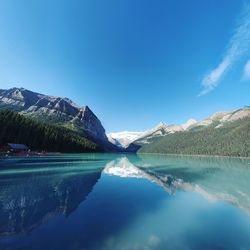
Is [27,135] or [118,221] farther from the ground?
[27,135]

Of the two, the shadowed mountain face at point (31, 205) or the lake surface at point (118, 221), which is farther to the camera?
the shadowed mountain face at point (31, 205)

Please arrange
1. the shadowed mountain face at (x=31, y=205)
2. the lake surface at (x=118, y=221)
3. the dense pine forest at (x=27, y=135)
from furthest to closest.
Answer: the dense pine forest at (x=27, y=135) → the shadowed mountain face at (x=31, y=205) → the lake surface at (x=118, y=221)

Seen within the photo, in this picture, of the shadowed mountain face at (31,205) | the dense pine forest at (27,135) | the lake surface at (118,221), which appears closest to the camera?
the lake surface at (118,221)

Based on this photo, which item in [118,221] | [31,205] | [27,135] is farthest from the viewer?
[27,135]

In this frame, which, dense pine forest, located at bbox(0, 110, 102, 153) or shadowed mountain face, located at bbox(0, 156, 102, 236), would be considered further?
dense pine forest, located at bbox(0, 110, 102, 153)

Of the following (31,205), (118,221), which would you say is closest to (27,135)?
(31,205)

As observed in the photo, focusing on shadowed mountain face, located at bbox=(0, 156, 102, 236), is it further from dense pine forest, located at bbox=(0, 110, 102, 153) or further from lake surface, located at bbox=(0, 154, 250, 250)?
dense pine forest, located at bbox=(0, 110, 102, 153)

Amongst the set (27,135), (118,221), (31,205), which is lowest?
(118,221)

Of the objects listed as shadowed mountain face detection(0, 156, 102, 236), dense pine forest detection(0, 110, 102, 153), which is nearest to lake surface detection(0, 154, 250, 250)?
shadowed mountain face detection(0, 156, 102, 236)

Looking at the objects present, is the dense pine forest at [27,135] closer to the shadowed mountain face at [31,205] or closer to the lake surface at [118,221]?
the shadowed mountain face at [31,205]

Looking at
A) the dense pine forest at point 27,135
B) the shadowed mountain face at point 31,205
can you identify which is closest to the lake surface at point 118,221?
the shadowed mountain face at point 31,205

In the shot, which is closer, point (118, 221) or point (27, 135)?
point (118, 221)

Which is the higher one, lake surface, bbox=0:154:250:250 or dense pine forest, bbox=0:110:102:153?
dense pine forest, bbox=0:110:102:153

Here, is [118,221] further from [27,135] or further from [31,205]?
[27,135]
